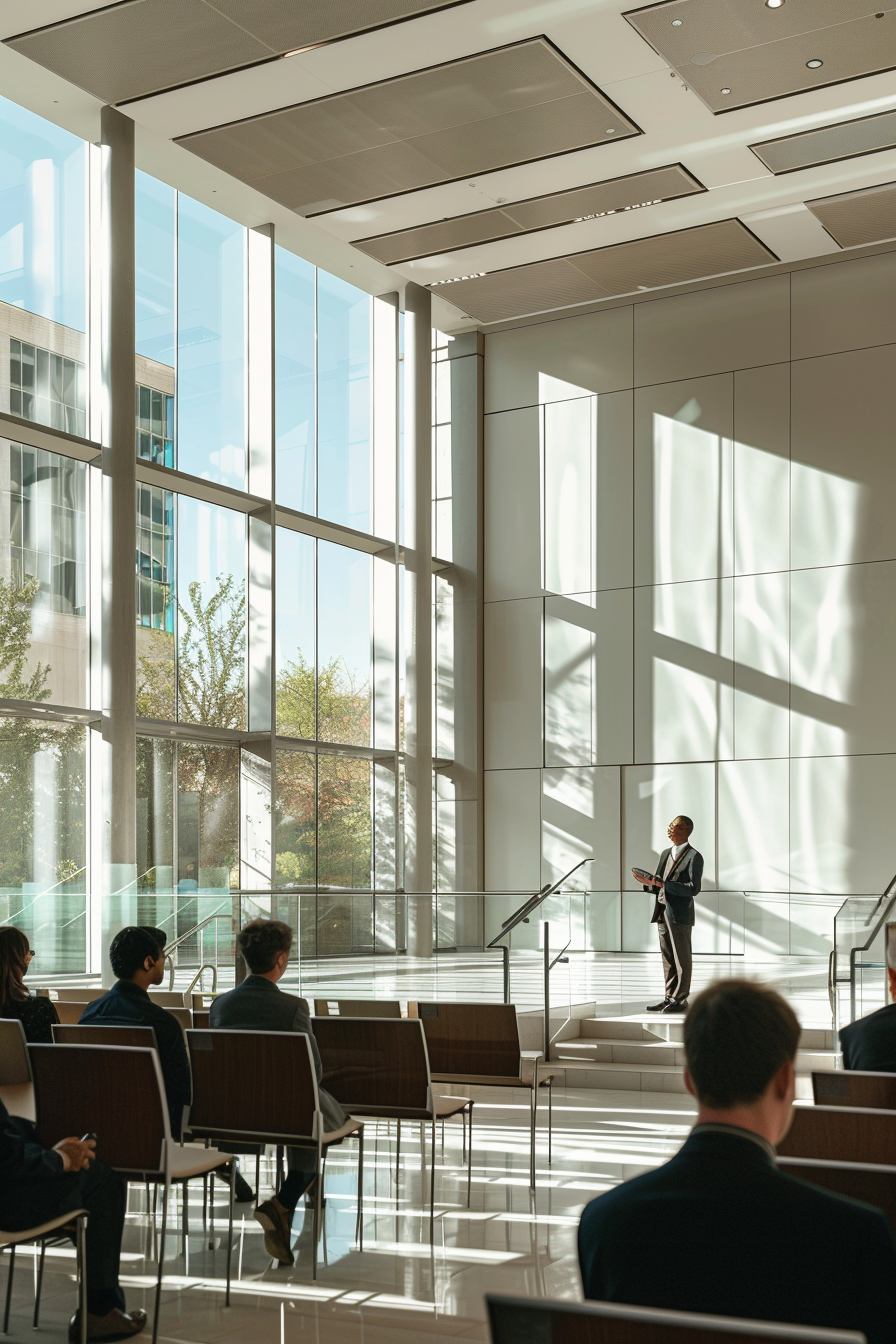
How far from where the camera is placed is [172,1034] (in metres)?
4.55

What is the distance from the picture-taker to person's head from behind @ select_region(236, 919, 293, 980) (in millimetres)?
4888

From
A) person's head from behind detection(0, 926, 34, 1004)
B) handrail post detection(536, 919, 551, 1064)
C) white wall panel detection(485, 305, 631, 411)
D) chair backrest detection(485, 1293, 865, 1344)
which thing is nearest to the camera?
chair backrest detection(485, 1293, 865, 1344)

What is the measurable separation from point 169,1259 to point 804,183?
10.9m

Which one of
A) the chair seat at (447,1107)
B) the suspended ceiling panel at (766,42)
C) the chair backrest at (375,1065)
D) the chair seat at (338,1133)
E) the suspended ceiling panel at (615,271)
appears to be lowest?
the chair seat at (447,1107)

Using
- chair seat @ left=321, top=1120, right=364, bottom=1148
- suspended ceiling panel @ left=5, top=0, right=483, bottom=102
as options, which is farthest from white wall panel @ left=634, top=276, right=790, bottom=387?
chair seat @ left=321, top=1120, right=364, bottom=1148

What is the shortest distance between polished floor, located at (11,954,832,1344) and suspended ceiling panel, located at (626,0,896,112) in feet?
24.4

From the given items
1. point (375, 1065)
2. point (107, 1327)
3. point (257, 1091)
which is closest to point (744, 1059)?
point (107, 1327)

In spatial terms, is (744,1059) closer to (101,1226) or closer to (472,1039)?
(101,1226)

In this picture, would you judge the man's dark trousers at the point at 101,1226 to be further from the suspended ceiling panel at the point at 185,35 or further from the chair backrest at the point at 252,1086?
the suspended ceiling panel at the point at 185,35

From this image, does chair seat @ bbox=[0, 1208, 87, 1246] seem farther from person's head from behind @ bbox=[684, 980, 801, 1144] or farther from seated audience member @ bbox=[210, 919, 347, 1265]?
person's head from behind @ bbox=[684, 980, 801, 1144]

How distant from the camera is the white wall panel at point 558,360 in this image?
609 inches

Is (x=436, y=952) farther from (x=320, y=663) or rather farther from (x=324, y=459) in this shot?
(x=324, y=459)

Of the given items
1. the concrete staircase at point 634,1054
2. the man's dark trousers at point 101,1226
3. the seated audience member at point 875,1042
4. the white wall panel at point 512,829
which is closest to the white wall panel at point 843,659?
the white wall panel at point 512,829

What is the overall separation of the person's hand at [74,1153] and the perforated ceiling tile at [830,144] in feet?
34.3
